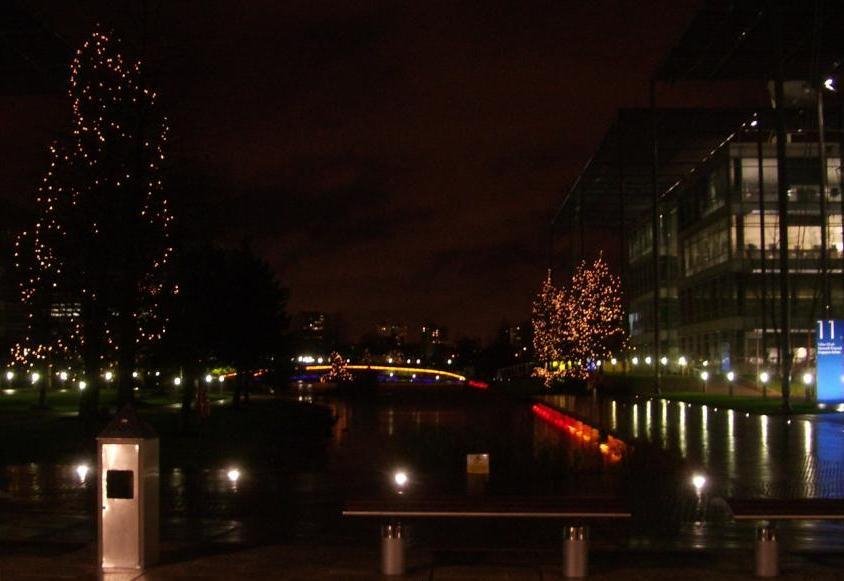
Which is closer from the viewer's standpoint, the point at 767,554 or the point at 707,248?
the point at 767,554

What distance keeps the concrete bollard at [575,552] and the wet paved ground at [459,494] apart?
0.26 m

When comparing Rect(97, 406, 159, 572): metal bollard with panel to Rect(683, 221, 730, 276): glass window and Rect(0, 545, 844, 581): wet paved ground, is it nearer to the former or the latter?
Rect(0, 545, 844, 581): wet paved ground

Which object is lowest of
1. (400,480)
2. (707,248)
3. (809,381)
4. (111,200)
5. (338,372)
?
(400,480)

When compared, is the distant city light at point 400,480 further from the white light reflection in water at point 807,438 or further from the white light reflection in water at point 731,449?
the white light reflection in water at point 807,438

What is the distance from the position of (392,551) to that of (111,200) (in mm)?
18270

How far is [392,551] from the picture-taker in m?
10.7

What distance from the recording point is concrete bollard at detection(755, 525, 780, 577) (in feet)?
34.6

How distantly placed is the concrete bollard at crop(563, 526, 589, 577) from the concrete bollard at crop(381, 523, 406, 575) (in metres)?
1.52

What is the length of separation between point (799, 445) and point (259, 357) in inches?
1248

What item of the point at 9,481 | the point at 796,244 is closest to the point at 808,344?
the point at 796,244

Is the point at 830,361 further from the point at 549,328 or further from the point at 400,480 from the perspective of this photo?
the point at 549,328

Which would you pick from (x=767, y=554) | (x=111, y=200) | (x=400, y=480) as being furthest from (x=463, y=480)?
(x=111, y=200)

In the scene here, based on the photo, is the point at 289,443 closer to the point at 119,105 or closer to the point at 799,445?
the point at 119,105

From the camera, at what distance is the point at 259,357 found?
53.7 metres
